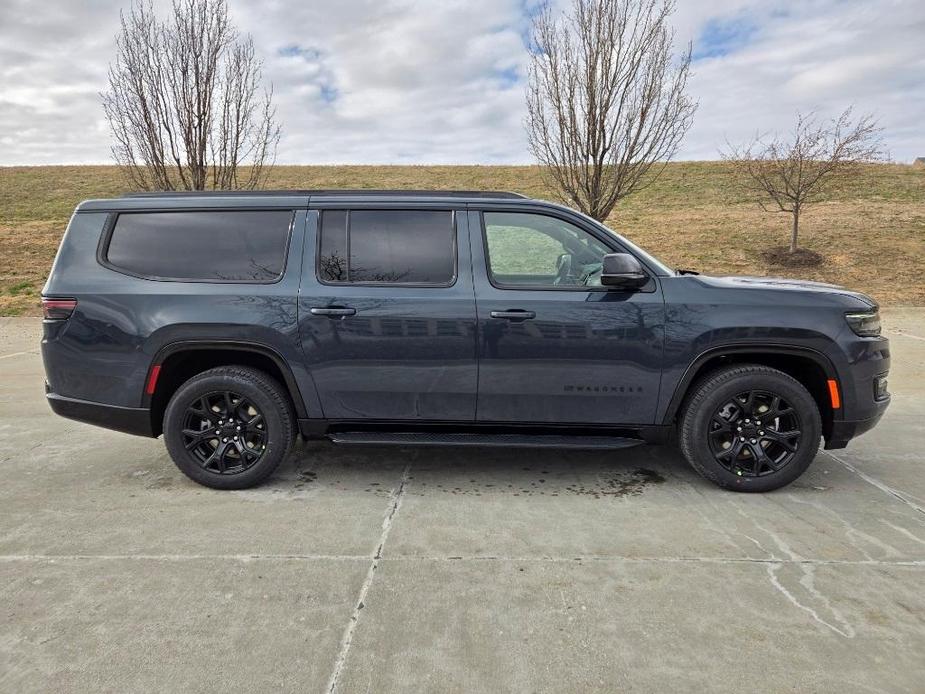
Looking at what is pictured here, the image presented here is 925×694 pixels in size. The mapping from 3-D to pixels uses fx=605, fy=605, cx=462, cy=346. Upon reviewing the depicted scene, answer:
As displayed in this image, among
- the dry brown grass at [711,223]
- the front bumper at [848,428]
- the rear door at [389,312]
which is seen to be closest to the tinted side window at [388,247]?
A: the rear door at [389,312]

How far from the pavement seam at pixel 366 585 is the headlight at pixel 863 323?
291 cm

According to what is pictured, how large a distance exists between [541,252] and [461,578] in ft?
6.76

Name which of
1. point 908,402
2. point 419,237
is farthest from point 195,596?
point 908,402

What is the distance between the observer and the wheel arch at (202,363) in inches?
146

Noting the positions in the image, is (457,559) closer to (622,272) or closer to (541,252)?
(622,272)

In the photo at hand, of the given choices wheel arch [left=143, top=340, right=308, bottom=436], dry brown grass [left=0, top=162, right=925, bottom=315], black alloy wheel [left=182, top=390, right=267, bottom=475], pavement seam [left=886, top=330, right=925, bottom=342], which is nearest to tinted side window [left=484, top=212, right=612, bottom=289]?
wheel arch [left=143, top=340, right=308, bottom=436]

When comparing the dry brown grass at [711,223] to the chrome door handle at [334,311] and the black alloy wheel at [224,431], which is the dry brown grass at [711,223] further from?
the black alloy wheel at [224,431]

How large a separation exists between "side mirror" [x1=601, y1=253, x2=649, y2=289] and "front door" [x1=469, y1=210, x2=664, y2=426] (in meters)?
0.06

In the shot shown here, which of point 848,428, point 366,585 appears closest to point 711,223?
point 848,428

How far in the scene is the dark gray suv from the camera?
362cm

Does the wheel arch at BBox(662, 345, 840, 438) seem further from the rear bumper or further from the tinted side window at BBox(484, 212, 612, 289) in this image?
the rear bumper

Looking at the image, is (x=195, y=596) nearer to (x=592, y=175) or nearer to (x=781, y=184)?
(x=592, y=175)

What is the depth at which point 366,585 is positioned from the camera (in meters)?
2.73

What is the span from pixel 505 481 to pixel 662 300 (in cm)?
153
